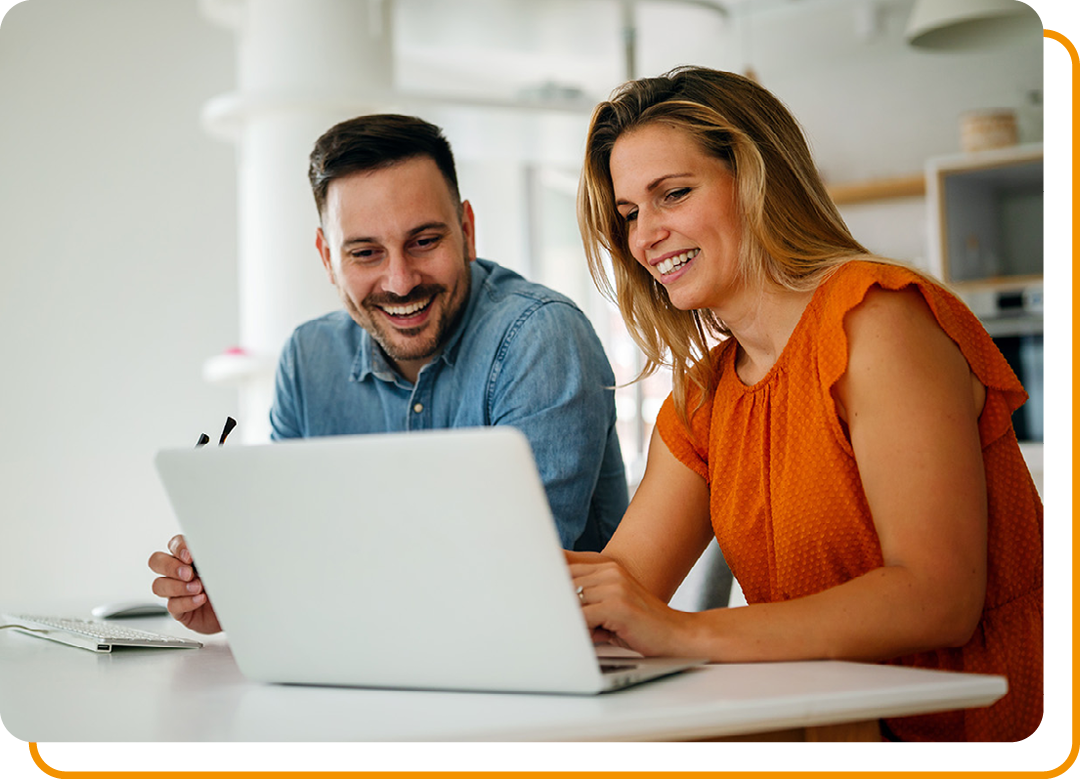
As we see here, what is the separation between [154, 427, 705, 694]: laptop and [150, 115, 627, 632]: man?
700 millimetres

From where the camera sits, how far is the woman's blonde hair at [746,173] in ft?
4.09

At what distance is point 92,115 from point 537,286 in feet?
7.14

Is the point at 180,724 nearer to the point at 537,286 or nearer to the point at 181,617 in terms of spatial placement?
the point at 181,617

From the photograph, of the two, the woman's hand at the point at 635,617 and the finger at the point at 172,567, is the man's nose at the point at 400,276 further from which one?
the woman's hand at the point at 635,617

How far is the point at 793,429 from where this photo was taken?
1.19m

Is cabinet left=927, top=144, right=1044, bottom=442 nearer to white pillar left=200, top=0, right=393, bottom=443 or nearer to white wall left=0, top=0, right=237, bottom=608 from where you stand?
white pillar left=200, top=0, right=393, bottom=443

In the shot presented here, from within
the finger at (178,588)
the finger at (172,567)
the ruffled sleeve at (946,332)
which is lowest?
the finger at (178,588)

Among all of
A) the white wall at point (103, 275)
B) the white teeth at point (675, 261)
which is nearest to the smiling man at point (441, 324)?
the white teeth at point (675, 261)

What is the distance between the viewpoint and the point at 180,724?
77 cm

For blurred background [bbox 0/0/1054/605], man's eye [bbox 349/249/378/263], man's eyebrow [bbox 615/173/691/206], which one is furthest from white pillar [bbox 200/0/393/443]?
man's eyebrow [bbox 615/173/691/206]

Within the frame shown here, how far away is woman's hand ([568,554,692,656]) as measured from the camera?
2.93 ft

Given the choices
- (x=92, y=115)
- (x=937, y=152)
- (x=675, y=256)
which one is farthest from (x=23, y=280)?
(x=937, y=152)

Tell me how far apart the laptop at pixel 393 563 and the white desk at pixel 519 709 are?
0.02m

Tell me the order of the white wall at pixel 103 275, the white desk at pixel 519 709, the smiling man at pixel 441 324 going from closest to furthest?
1. the white desk at pixel 519 709
2. the smiling man at pixel 441 324
3. the white wall at pixel 103 275
